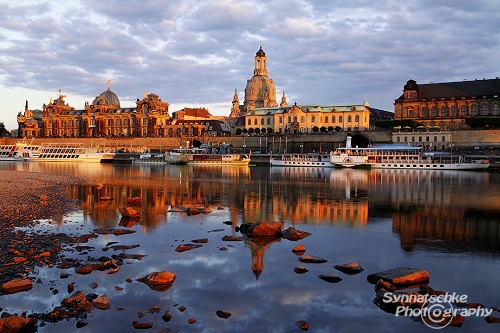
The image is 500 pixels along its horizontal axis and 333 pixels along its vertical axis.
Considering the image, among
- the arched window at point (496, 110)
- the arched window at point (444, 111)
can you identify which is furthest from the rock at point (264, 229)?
the arched window at point (496, 110)

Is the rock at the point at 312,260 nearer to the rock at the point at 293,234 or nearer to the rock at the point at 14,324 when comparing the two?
the rock at the point at 293,234

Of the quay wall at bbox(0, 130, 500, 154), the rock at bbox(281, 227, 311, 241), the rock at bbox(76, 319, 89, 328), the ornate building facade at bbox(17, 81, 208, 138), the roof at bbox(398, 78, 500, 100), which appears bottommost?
the rock at bbox(76, 319, 89, 328)

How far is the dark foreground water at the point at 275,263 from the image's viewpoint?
10.0 meters

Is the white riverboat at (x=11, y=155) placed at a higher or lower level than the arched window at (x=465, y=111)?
lower

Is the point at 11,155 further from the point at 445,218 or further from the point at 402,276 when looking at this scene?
the point at 402,276

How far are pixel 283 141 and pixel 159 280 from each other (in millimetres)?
85392

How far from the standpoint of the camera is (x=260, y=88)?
132125 millimetres

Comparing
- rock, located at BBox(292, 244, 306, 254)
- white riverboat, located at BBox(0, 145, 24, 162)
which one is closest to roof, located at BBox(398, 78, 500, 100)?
white riverboat, located at BBox(0, 145, 24, 162)

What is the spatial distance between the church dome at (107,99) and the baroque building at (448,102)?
73821mm

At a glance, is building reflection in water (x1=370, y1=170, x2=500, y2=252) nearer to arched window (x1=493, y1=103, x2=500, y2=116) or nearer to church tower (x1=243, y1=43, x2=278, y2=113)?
arched window (x1=493, y1=103, x2=500, y2=116)

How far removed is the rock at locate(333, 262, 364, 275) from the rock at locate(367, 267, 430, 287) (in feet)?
1.76

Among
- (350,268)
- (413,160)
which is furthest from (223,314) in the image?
(413,160)

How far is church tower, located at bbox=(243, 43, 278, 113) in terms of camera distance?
5162 inches

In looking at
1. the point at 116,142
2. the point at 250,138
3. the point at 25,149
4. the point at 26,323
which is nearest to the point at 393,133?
the point at 250,138
